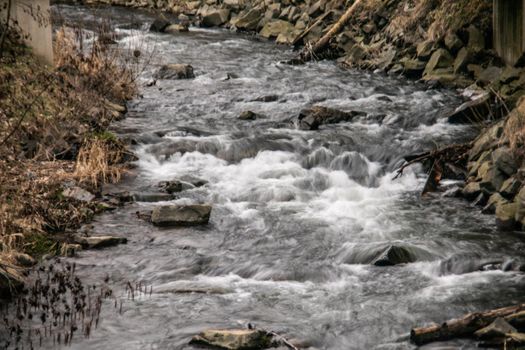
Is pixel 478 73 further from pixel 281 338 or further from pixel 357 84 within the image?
pixel 281 338

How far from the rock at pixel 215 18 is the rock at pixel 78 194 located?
18.1 m

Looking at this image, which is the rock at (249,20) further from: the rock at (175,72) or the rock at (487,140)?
the rock at (487,140)

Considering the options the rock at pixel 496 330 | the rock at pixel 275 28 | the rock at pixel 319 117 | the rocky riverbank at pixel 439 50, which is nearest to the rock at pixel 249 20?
the rocky riverbank at pixel 439 50

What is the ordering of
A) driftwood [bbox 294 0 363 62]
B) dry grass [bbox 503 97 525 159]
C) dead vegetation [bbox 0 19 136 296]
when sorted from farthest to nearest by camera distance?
driftwood [bbox 294 0 363 62] < dry grass [bbox 503 97 525 159] < dead vegetation [bbox 0 19 136 296]

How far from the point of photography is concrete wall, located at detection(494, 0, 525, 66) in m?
15.7

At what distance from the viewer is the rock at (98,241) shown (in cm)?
905

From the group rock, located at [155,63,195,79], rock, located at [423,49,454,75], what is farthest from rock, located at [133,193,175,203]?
rock, located at [423,49,454,75]

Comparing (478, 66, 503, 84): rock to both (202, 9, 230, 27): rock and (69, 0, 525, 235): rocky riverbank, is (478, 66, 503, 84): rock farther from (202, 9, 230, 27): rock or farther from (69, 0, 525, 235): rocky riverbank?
(202, 9, 230, 27): rock

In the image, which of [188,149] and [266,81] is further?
[266,81]

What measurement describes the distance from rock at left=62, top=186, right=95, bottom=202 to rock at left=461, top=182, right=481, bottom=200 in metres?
5.03

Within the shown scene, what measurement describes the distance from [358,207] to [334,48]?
37.5 ft

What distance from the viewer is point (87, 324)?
702cm

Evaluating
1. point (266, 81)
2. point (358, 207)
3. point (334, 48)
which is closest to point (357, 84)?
point (266, 81)

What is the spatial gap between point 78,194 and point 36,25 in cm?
478
